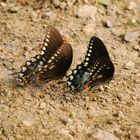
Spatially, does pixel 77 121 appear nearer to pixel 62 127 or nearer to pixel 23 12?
pixel 62 127

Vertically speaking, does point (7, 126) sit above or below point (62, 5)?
below

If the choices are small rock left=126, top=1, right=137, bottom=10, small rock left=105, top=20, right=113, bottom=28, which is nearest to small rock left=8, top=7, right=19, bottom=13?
small rock left=105, top=20, right=113, bottom=28

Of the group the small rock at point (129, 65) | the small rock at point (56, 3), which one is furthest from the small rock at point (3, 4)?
the small rock at point (129, 65)

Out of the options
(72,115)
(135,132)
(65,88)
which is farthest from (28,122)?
(135,132)

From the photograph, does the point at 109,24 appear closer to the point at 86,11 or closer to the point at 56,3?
the point at 86,11

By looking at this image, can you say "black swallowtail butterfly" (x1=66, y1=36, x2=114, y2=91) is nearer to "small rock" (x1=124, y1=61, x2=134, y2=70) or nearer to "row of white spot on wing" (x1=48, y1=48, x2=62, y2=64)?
"row of white spot on wing" (x1=48, y1=48, x2=62, y2=64)

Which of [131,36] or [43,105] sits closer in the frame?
[43,105]
